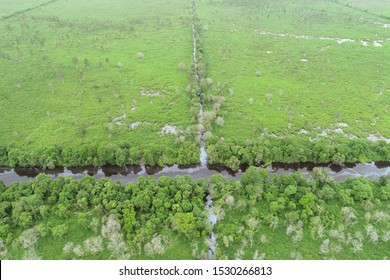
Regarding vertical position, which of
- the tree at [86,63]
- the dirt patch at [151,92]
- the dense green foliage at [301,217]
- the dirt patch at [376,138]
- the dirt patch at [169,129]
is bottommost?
the dense green foliage at [301,217]

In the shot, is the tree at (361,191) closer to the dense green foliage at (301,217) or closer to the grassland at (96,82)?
the dense green foliage at (301,217)

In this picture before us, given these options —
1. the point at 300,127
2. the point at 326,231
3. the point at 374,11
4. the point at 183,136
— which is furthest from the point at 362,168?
the point at 374,11

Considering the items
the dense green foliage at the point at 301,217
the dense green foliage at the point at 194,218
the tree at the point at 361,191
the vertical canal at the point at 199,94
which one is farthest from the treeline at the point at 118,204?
the tree at the point at 361,191

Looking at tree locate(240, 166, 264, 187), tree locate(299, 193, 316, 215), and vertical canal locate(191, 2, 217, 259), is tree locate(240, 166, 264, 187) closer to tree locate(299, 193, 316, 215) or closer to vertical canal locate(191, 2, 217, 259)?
vertical canal locate(191, 2, 217, 259)

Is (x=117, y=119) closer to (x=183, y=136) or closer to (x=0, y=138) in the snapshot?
(x=183, y=136)

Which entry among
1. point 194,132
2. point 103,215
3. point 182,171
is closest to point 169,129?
point 194,132

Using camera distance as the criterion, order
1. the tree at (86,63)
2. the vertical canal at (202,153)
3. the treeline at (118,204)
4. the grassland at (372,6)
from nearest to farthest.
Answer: the vertical canal at (202,153) < the treeline at (118,204) < the tree at (86,63) < the grassland at (372,6)
